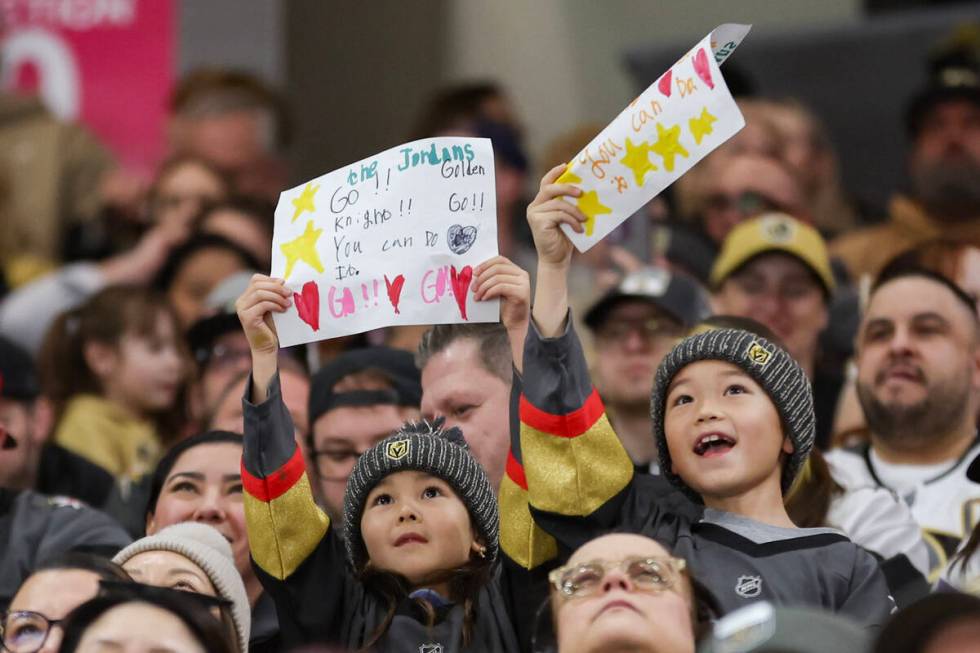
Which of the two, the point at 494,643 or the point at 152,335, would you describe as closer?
the point at 494,643

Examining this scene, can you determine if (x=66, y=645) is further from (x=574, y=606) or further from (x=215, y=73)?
(x=215, y=73)

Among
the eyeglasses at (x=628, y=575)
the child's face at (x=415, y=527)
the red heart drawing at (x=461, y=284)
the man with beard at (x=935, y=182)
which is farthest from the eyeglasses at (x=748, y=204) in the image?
the eyeglasses at (x=628, y=575)

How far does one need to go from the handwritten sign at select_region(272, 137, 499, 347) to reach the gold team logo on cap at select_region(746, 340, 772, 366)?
26.1 inches

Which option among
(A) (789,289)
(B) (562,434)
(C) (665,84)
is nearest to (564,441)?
(B) (562,434)

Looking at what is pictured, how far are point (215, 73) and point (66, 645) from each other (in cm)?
564

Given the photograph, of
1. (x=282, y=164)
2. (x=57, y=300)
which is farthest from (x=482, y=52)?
(x=57, y=300)

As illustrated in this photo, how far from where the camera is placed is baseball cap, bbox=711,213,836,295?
7457 mm

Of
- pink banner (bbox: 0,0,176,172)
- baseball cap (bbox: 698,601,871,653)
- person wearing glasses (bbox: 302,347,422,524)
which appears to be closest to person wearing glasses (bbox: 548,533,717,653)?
baseball cap (bbox: 698,601,871,653)

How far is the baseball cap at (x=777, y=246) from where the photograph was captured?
7.46m

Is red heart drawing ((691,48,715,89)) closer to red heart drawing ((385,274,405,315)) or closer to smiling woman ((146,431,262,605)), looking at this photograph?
red heart drawing ((385,274,405,315))

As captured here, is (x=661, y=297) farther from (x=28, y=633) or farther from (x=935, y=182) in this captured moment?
(x=28, y=633)

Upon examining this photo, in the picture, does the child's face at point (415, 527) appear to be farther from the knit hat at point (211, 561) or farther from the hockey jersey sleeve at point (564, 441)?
the knit hat at point (211, 561)

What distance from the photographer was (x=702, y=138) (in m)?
5.13

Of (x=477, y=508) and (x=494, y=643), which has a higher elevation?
(x=477, y=508)
